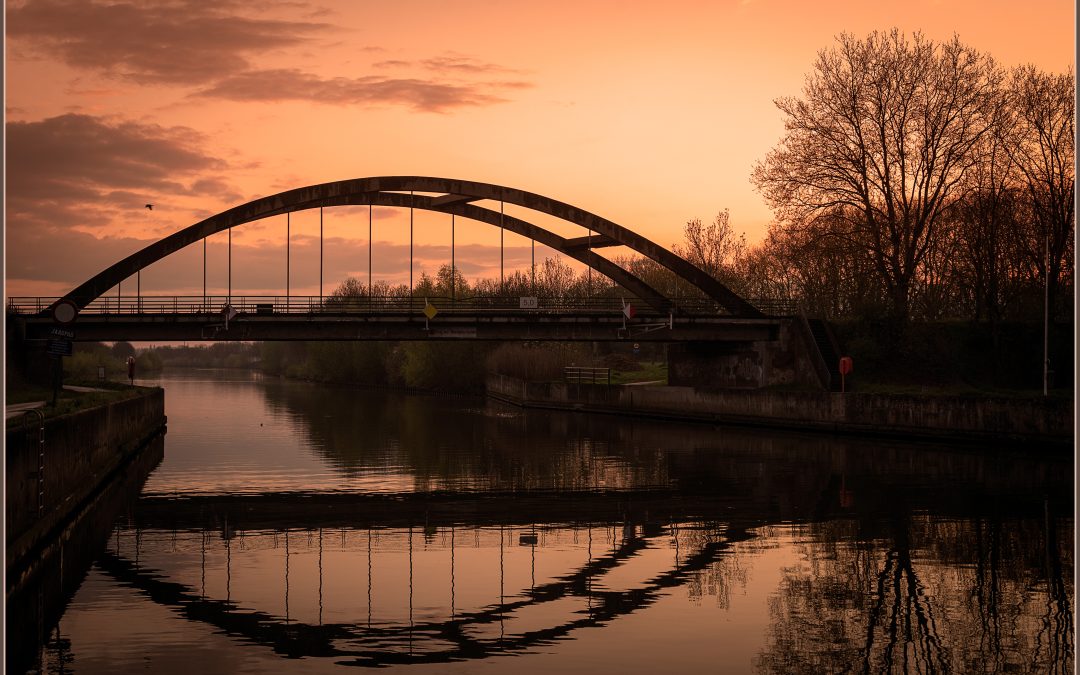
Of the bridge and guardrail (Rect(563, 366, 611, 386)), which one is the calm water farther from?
guardrail (Rect(563, 366, 611, 386))

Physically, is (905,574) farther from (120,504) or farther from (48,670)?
(120,504)

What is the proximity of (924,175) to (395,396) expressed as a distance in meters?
54.2

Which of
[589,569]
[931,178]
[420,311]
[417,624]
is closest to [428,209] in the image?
[420,311]

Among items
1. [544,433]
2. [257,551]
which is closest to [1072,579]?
[257,551]

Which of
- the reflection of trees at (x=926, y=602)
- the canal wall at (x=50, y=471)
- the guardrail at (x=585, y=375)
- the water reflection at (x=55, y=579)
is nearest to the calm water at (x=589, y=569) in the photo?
the reflection of trees at (x=926, y=602)

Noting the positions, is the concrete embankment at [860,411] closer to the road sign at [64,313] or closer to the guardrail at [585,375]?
the guardrail at [585,375]

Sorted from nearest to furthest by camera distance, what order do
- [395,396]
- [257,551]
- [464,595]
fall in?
[464,595] → [257,551] → [395,396]

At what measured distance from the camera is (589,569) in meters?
18.4

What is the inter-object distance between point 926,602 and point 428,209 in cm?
4919

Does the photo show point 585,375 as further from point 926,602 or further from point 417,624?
point 417,624

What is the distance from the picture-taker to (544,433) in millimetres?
52438

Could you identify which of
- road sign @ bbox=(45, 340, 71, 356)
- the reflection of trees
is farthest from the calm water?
road sign @ bbox=(45, 340, 71, 356)

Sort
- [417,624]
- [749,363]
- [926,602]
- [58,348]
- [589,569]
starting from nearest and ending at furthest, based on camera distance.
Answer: [417,624] < [926,602] < [589,569] < [58,348] < [749,363]

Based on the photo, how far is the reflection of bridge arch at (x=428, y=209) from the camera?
194 feet
